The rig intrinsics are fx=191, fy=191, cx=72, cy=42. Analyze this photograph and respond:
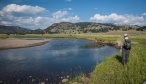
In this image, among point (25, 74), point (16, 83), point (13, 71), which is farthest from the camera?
point (13, 71)

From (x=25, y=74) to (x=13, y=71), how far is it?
2499 mm

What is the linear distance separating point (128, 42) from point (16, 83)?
11138 mm

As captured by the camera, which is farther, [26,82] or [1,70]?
[1,70]

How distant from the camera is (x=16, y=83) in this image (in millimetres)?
18406

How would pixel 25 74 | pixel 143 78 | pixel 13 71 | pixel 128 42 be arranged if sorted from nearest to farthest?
1. pixel 143 78
2. pixel 128 42
3. pixel 25 74
4. pixel 13 71

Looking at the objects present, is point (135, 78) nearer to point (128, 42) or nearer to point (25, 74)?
point (128, 42)

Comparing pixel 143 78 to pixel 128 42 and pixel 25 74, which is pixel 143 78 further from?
pixel 25 74

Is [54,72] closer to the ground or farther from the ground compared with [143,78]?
closer to the ground

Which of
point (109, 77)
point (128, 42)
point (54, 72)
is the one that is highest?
point (128, 42)

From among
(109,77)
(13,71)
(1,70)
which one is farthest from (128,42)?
(1,70)

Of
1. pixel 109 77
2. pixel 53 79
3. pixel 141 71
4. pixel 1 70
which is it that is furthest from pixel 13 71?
pixel 141 71

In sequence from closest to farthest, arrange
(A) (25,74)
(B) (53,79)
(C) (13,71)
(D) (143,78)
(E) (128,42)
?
(D) (143,78), (E) (128,42), (B) (53,79), (A) (25,74), (C) (13,71)

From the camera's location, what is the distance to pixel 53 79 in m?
19.6

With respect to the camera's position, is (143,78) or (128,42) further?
(128,42)
